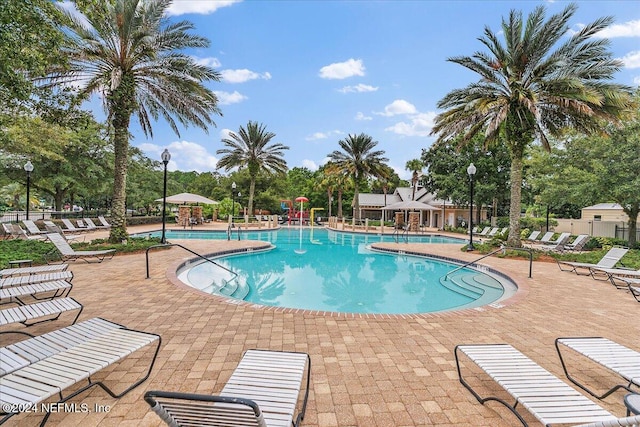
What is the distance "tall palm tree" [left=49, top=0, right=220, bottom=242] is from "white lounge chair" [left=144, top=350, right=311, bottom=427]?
32.5 ft

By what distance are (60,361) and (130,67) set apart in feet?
38.7

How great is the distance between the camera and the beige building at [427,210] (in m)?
32.1

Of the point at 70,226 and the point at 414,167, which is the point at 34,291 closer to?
the point at 70,226

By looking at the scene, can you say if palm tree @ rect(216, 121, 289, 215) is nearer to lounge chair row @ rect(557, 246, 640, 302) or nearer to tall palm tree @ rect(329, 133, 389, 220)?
tall palm tree @ rect(329, 133, 389, 220)

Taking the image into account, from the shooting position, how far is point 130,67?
38.2 feet

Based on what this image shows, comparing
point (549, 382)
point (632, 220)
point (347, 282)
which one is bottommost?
point (347, 282)

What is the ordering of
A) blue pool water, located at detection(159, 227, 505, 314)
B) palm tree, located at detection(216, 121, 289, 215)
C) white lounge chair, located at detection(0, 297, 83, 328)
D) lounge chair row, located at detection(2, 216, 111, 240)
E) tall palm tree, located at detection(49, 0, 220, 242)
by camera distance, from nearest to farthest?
white lounge chair, located at detection(0, 297, 83, 328) < blue pool water, located at detection(159, 227, 505, 314) < tall palm tree, located at detection(49, 0, 220, 242) < lounge chair row, located at detection(2, 216, 111, 240) < palm tree, located at detection(216, 121, 289, 215)

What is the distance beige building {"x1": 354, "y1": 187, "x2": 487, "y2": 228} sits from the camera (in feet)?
105

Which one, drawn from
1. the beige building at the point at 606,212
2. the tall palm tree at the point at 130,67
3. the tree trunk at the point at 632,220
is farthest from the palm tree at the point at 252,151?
the beige building at the point at 606,212

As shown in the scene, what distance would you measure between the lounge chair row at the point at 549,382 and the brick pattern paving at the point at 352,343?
0.35 m

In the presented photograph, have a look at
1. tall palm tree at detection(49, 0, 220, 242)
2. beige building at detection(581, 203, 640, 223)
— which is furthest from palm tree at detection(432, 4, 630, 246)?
beige building at detection(581, 203, 640, 223)

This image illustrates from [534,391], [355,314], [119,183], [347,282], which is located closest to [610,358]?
[534,391]

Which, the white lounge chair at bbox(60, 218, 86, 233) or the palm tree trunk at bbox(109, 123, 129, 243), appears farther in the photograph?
the white lounge chair at bbox(60, 218, 86, 233)

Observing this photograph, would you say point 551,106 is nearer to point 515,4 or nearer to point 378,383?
point 515,4
